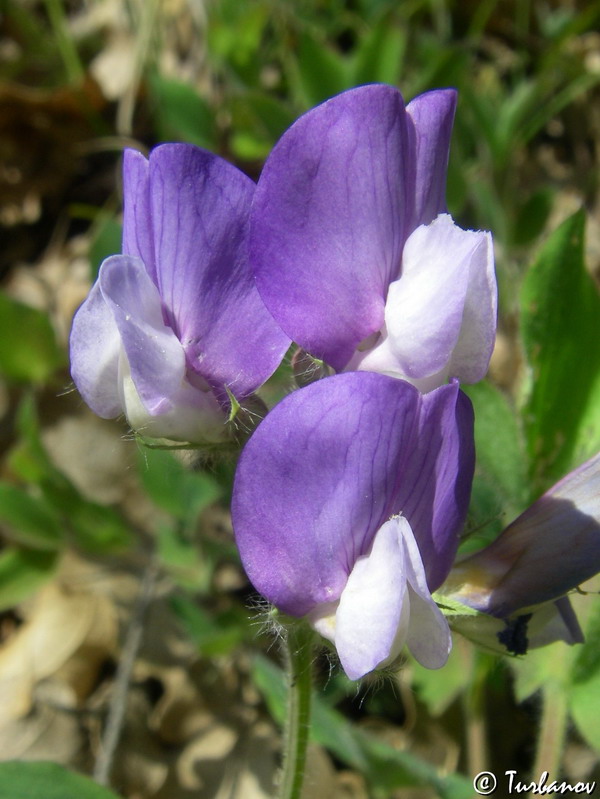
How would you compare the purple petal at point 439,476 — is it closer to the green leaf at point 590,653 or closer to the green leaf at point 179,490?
the green leaf at point 590,653

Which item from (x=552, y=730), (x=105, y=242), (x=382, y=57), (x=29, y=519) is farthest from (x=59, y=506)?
(x=382, y=57)

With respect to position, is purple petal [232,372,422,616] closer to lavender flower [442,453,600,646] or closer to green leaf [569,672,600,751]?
lavender flower [442,453,600,646]

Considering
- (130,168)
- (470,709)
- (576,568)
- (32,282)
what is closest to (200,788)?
(470,709)

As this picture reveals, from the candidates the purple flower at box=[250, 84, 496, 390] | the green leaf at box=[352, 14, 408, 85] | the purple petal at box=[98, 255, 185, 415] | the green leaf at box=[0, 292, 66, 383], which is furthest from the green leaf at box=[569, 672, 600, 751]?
the green leaf at box=[352, 14, 408, 85]

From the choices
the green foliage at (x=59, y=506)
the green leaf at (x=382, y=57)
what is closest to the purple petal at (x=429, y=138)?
the green foliage at (x=59, y=506)

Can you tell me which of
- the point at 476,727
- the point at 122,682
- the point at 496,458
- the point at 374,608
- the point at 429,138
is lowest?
the point at 122,682

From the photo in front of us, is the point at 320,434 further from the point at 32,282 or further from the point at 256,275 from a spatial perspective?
the point at 32,282

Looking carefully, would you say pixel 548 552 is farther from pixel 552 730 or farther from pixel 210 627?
pixel 210 627
